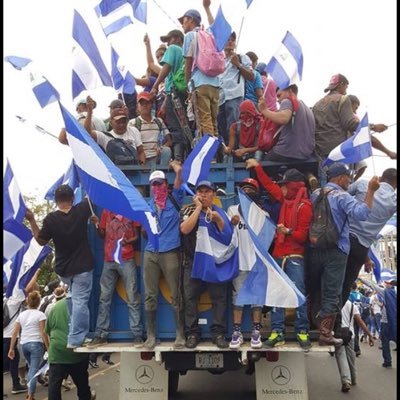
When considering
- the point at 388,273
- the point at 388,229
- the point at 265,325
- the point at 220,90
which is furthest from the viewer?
the point at 388,273

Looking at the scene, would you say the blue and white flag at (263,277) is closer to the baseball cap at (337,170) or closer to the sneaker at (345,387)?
the baseball cap at (337,170)

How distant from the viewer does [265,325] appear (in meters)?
6.27

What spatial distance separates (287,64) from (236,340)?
3600mm

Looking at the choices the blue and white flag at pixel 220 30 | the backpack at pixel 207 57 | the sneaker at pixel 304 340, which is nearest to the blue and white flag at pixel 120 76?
the backpack at pixel 207 57

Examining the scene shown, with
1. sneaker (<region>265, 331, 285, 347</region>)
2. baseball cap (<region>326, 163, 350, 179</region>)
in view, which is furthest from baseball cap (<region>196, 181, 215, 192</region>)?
sneaker (<region>265, 331, 285, 347</region>)

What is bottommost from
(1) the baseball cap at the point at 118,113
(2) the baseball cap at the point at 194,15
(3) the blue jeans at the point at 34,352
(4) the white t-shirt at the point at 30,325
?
(3) the blue jeans at the point at 34,352

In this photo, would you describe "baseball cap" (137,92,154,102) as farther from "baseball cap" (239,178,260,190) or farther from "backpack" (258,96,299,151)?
"baseball cap" (239,178,260,190)

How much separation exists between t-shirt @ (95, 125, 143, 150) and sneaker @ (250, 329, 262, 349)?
8.55 ft

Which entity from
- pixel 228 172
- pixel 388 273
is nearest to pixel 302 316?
pixel 228 172

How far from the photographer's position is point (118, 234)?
5.41m

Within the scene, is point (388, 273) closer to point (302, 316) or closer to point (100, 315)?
point (302, 316)

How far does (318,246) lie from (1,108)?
349cm

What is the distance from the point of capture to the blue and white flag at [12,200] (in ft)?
17.4

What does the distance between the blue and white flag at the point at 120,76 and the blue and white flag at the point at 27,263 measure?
2.37 m
